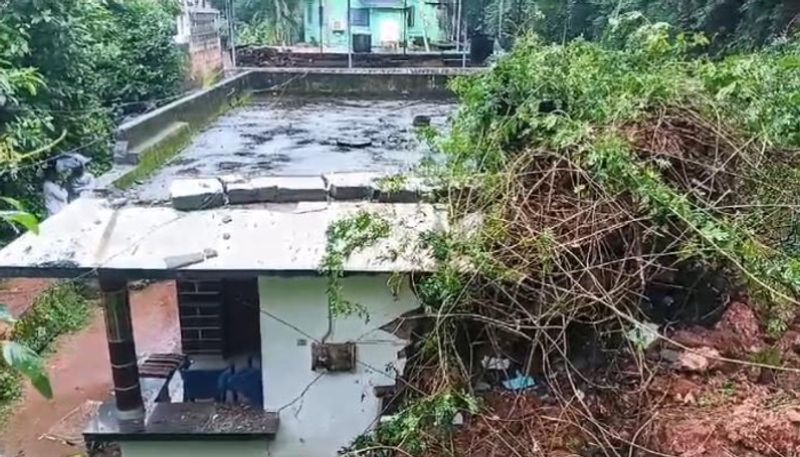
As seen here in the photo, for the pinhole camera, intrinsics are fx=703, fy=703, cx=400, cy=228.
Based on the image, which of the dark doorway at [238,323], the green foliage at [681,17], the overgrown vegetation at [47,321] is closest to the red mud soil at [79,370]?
the overgrown vegetation at [47,321]

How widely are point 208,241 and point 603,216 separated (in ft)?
7.85

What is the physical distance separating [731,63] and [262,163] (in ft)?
13.9

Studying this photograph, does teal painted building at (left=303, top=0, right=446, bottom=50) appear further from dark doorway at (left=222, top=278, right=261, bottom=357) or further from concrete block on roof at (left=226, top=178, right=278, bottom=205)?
concrete block on roof at (left=226, top=178, right=278, bottom=205)

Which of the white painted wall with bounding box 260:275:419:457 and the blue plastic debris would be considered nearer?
the blue plastic debris

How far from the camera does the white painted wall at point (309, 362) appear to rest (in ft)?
15.4

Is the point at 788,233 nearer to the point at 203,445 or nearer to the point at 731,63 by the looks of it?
the point at 731,63

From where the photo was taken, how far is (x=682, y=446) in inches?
129

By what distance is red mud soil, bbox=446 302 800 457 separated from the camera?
3.30 metres

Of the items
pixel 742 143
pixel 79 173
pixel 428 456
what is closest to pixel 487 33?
pixel 79 173

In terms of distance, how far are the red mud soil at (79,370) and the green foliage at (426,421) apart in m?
4.47

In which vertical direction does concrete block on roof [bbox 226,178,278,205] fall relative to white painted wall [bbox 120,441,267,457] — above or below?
above

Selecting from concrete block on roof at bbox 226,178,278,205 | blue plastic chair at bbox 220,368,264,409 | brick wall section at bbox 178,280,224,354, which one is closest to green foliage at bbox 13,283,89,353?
brick wall section at bbox 178,280,224,354

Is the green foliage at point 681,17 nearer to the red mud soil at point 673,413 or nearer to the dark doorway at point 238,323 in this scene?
the red mud soil at point 673,413

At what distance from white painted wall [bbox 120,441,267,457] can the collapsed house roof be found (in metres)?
1.47
